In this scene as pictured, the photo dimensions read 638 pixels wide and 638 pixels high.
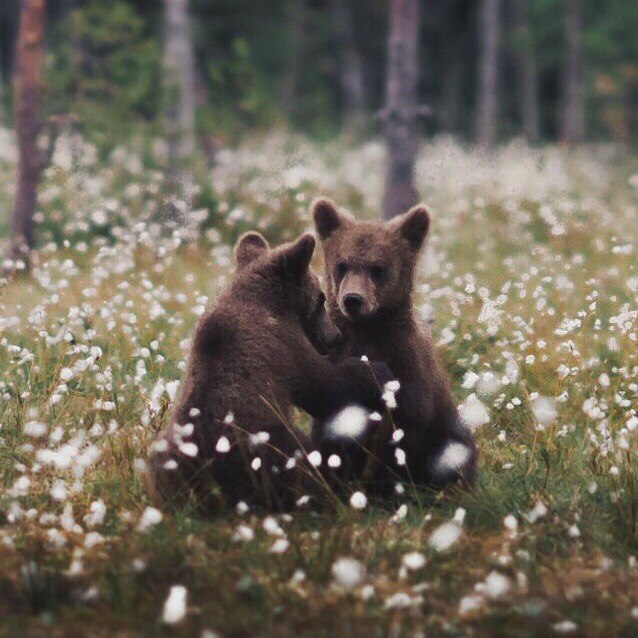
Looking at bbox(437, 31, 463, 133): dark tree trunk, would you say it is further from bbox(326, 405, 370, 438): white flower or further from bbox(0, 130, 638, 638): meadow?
bbox(326, 405, 370, 438): white flower

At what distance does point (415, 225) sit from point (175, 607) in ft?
9.51

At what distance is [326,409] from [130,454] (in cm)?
98

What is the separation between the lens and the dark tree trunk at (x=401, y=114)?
11.2 meters

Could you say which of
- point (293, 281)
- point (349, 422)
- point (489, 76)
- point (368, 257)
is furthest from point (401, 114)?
point (489, 76)

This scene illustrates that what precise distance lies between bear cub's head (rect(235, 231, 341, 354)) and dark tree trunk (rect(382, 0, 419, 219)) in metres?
6.07

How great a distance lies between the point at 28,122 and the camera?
10641 mm

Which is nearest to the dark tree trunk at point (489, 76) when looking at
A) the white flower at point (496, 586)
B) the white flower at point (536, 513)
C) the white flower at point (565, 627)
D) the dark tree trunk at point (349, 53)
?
the dark tree trunk at point (349, 53)

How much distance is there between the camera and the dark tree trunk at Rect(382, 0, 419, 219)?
1123 cm

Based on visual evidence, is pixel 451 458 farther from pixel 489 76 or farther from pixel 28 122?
pixel 489 76

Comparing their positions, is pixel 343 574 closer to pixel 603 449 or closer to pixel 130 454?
pixel 130 454

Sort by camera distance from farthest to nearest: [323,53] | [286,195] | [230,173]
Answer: [323,53] < [230,173] < [286,195]

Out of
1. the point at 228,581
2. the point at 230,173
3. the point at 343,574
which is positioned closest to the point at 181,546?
the point at 228,581

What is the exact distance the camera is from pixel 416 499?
4953mm

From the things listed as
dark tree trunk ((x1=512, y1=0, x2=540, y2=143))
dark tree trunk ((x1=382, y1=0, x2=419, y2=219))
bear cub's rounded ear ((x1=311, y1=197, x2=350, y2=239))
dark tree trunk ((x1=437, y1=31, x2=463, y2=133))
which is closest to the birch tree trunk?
dark tree trunk ((x1=382, y1=0, x2=419, y2=219))
